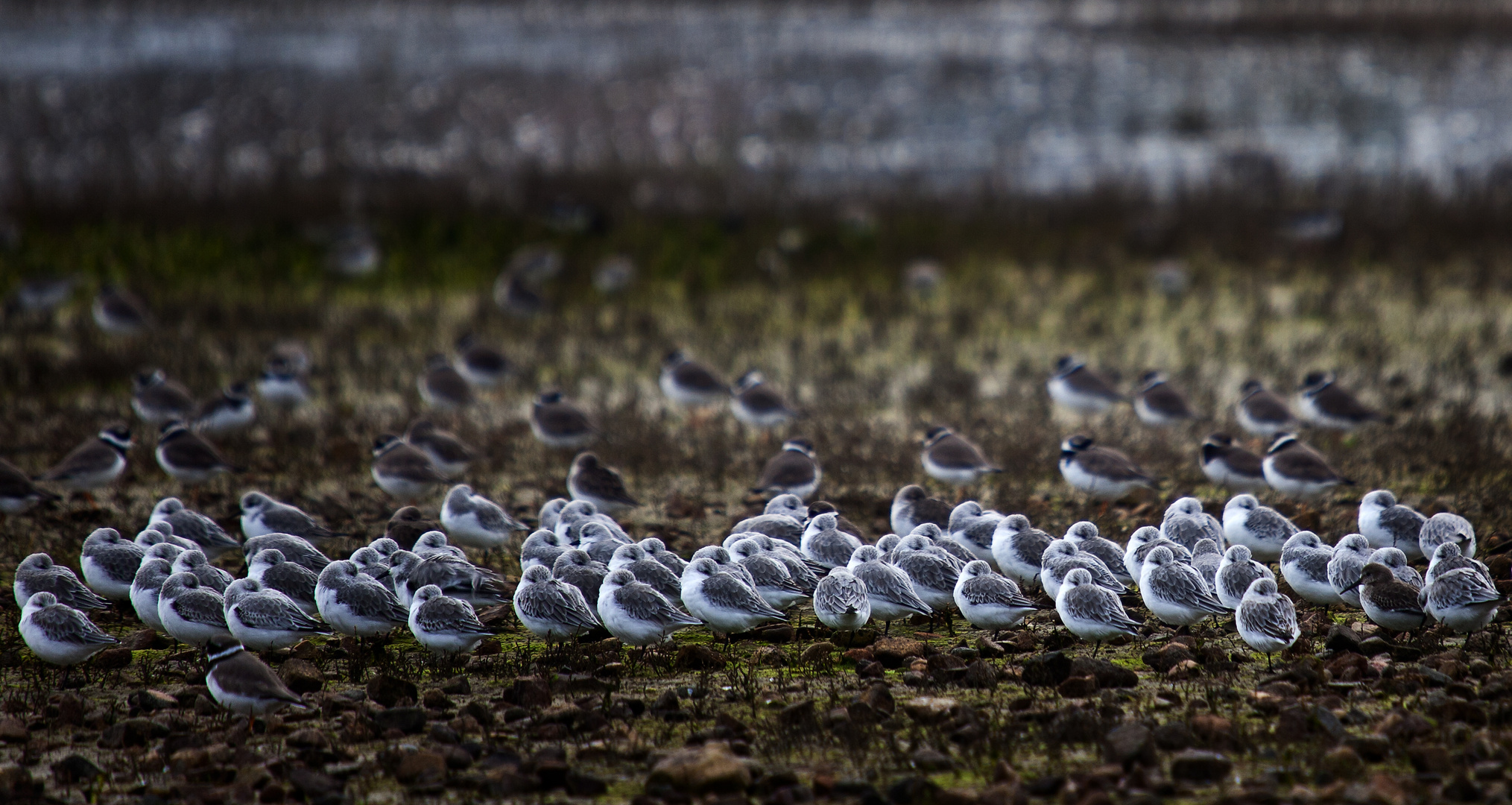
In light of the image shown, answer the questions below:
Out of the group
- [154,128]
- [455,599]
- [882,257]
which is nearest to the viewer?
[455,599]

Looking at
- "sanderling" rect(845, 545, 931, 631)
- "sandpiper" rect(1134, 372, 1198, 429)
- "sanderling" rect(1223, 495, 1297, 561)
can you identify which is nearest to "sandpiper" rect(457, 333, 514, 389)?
"sandpiper" rect(1134, 372, 1198, 429)

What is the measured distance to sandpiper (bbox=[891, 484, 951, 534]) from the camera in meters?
9.77

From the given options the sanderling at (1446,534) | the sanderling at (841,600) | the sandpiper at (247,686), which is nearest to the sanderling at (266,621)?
the sandpiper at (247,686)

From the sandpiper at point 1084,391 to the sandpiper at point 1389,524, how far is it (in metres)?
4.77

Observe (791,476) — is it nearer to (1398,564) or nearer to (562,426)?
(562,426)

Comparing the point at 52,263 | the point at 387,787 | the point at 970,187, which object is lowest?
the point at 387,787

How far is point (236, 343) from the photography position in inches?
718

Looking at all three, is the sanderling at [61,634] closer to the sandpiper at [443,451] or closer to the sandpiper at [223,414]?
the sandpiper at [443,451]

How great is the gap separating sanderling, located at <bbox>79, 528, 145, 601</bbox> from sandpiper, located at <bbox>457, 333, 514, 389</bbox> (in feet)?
25.0

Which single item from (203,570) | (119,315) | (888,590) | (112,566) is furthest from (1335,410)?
(119,315)

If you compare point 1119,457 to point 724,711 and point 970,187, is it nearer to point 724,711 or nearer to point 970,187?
point 724,711

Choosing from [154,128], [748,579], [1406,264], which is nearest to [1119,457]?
[748,579]

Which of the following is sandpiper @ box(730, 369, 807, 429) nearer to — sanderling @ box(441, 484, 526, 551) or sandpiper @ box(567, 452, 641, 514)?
sandpiper @ box(567, 452, 641, 514)

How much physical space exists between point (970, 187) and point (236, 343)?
17.8m
